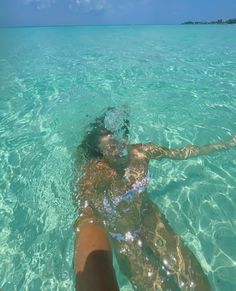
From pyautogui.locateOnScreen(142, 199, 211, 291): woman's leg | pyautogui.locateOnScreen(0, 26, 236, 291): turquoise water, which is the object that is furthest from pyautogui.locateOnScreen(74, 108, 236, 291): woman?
pyautogui.locateOnScreen(0, 26, 236, 291): turquoise water

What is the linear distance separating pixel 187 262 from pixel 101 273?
1.21 meters

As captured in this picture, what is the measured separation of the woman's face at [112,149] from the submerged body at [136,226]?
72mm

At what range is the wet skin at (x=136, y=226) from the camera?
318 centimetres

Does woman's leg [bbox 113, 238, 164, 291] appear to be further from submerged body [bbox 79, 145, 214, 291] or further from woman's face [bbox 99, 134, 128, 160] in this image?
woman's face [bbox 99, 134, 128, 160]

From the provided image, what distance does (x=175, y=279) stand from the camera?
125 inches

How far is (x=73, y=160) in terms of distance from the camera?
19.1 feet

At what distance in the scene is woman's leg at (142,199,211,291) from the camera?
3156 mm

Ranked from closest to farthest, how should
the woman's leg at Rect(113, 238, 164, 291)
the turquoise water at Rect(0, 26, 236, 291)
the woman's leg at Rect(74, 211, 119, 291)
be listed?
the woman's leg at Rect(74, 211, 119, 291) < the woman's leg at Rect(113, 238, 164, 291) < the turquoise water at Rect(0, 26, 236, 291)

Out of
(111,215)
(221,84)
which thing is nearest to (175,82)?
(221,84)

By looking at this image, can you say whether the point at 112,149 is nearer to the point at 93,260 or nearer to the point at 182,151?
the point at 182,151

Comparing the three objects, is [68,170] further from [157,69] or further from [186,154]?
[157,69]

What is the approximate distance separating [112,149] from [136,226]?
107 cm

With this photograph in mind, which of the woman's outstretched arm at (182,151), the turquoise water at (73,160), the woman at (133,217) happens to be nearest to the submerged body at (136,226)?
the woman at (133,217)

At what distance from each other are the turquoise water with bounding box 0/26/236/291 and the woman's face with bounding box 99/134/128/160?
3.69 feet
